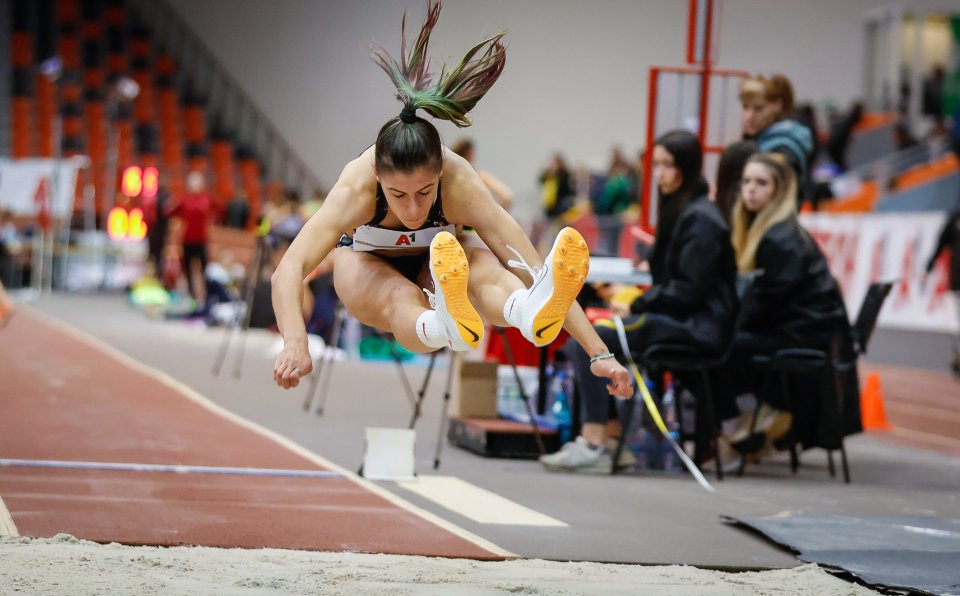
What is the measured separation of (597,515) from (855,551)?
3.14 feet

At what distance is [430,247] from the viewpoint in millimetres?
3486

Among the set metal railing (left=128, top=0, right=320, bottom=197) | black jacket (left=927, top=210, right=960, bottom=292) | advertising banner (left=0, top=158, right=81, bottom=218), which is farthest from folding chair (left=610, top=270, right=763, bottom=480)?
advertising banner (left=0, top=158, right=81, bottom=218)

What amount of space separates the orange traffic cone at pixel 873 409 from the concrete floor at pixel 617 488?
46 cm

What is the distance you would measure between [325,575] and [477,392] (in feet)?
10.5

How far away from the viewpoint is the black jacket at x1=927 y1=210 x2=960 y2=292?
1088cm

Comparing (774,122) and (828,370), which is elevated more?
(774,122)

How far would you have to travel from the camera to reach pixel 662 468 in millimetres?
6102

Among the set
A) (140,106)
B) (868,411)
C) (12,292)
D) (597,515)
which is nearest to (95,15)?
(140,106)

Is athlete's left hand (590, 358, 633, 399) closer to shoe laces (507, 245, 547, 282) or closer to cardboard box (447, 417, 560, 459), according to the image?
shoe laces (507, 245, 547, 282)

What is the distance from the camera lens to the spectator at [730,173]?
6.30m

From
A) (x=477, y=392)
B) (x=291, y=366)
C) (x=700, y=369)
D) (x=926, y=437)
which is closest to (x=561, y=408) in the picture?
(x=477, y=392)

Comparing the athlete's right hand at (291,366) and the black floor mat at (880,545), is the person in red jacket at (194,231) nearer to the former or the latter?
the black floor mat at (880,545)

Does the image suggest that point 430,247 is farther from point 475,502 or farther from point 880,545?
point 880,545

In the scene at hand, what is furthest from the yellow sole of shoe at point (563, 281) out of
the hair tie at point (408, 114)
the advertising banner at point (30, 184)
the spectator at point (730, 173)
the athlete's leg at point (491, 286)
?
the advertising banner at point (30, 184)
